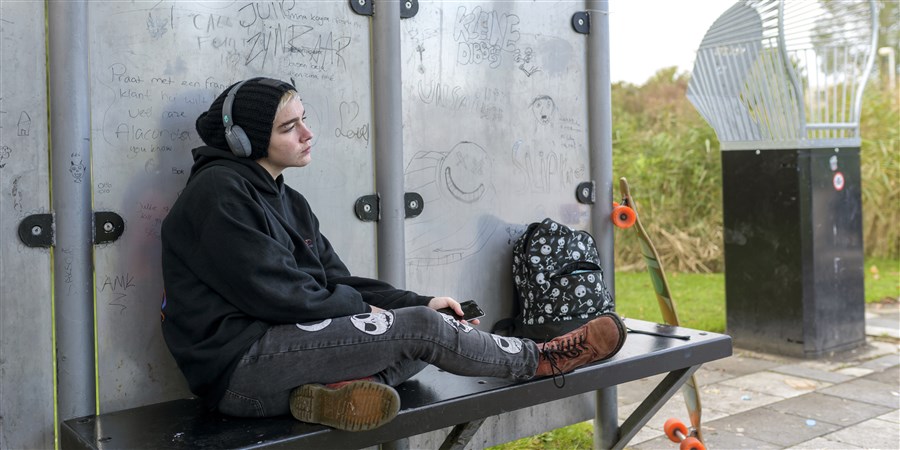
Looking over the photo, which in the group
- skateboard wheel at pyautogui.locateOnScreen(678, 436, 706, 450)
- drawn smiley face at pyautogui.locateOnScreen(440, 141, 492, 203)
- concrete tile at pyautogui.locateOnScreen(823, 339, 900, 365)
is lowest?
concrete tile at pyautogui.locateOnScreen(823, 339, 900, 365)

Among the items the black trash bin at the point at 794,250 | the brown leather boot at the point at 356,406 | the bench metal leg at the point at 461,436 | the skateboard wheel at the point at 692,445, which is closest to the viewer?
the brown leather boot at the point at 356,406

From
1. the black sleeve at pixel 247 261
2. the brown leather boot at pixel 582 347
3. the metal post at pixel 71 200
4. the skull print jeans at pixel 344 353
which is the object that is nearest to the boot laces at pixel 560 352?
the brown leather boot at pixel 582 347

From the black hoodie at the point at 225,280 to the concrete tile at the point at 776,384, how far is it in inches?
127

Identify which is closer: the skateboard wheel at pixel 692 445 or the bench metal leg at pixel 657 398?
the bench metal leg at pixel 657 398

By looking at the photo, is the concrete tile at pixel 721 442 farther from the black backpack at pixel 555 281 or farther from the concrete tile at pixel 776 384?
the black backpack at pixel 555 281

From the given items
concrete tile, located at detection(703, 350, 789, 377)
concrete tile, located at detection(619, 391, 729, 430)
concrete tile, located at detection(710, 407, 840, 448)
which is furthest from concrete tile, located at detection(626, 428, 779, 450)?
concrete tile, located at detection(703, 350, 789, 377)

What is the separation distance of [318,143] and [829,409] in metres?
3.13

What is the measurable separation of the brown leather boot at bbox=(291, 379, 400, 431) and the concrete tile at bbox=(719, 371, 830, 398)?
3298mm

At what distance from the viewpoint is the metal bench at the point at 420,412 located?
2.21 meters

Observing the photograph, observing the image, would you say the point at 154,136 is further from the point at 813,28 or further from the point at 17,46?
the point at 813,28

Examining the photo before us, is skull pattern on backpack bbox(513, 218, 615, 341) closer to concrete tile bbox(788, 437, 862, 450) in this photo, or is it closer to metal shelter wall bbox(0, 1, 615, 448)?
metal shelter wall bbox(0, 1, 615, 448)

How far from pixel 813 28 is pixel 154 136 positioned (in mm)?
4552

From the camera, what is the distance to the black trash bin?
5508 millimetres

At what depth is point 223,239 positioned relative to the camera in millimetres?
2287
